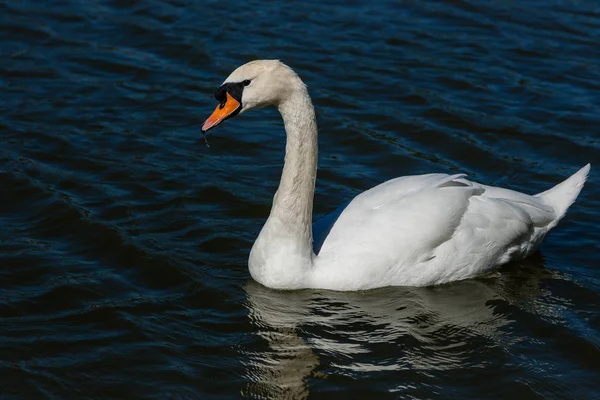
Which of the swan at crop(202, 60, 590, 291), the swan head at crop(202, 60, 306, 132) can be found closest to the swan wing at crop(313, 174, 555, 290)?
the swan at crop(202, 60, 590, 291)

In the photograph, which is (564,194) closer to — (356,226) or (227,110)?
(356,226)

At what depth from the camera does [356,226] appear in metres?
9.32

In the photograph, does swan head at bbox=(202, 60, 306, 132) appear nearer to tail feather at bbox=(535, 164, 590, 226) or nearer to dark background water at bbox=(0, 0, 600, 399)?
dark background water at bbox=(0, 0, 600, 399)

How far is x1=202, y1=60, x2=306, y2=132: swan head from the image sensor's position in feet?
28.7

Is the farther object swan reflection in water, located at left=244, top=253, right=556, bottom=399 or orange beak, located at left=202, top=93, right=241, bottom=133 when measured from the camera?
orange beak, located at left=202, top=93, right=241, bottom=133

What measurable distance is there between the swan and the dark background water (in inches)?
7.9

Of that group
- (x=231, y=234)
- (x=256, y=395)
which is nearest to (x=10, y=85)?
(x=231, y=234)

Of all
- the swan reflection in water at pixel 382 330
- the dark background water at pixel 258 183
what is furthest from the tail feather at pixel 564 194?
the swan reflection in water at pixel 382 330

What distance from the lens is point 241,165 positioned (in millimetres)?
11656

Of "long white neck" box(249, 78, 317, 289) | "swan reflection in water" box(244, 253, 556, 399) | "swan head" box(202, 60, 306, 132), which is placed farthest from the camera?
"long white neck" box(249, 78, 317, 289)

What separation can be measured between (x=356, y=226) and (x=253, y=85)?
5.03ft

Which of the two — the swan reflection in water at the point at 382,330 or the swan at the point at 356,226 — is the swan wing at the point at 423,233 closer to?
the swan at the point at 356,226

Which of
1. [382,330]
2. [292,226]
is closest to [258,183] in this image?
[292,226]

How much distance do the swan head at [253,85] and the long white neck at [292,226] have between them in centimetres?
37
